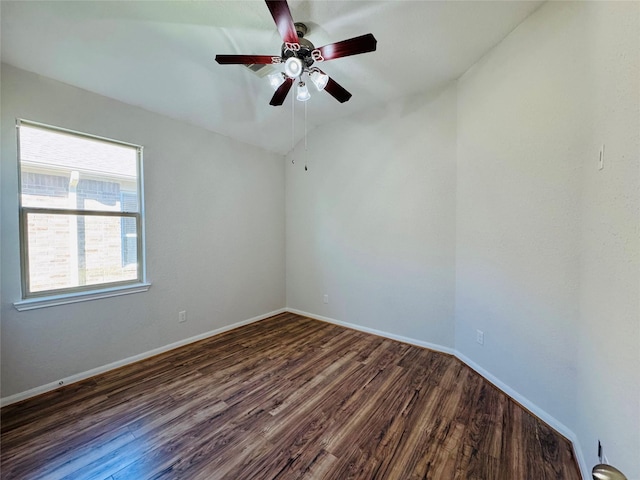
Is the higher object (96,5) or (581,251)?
(96,5)

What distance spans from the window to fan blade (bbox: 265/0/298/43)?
6.82ft

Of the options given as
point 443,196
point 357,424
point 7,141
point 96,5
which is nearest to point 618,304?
point 357,424

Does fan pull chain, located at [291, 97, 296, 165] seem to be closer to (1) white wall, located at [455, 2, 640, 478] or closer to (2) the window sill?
(1) white wall, located at [455, 2, 640, 478]

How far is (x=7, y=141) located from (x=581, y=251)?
4.18 metres

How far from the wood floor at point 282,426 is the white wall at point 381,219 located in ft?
2.41

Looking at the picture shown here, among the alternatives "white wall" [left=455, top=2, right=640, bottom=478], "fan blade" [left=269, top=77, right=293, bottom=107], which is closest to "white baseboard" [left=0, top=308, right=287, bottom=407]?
"fan blade" [left=269, top=77, right=293, bottom=107]

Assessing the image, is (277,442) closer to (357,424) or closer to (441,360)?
(357,424)

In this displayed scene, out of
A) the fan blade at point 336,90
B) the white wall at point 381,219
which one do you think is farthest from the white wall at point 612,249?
the fan blade at point 336,90

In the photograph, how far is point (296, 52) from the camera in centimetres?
168

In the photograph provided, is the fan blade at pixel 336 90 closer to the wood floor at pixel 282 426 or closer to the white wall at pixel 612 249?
the white wall at pixel 612 249

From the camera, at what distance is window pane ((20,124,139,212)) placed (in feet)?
6.79

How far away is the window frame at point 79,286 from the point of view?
6.60ft

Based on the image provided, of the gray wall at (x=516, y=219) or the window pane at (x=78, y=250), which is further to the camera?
the window pane at (x=78, y=250)

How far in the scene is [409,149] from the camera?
295 centimetres
